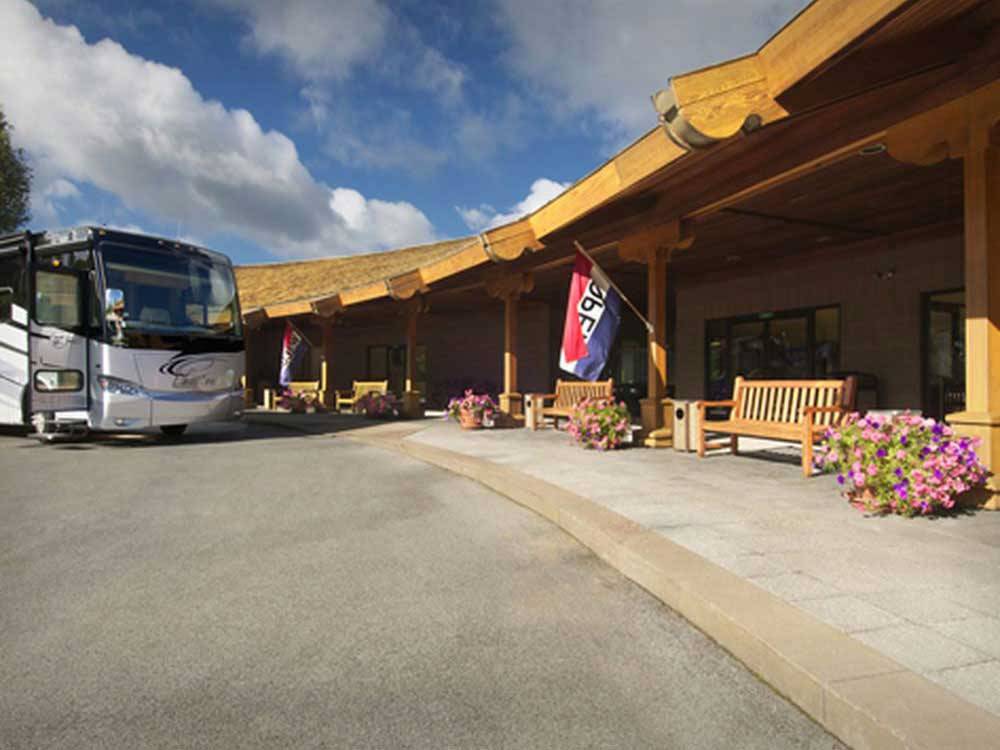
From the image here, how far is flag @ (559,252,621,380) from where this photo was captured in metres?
8.47

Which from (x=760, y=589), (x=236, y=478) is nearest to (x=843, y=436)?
(x=760, y=589)

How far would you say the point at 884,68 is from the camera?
4.99 m

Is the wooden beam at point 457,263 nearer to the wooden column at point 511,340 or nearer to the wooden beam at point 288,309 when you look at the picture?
the wooden column at point 511,340

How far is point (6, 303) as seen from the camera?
10.4 m

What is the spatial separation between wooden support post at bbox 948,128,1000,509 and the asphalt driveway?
3.26m

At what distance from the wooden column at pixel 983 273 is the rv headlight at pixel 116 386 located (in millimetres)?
10360

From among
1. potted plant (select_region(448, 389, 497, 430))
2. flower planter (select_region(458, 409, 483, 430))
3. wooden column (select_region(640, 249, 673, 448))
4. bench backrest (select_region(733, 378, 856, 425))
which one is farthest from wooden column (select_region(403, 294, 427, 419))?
bench backrest (select_region(733, 378, 856, 425))

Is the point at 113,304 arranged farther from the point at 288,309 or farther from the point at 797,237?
the point at 797,237

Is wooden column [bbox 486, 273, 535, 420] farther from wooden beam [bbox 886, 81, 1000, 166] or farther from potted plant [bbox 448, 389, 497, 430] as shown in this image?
wooden beam [bbox 886, 81, 1000, 166]

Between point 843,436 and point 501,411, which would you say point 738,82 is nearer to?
point 843,436

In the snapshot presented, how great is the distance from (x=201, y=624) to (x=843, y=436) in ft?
15.4

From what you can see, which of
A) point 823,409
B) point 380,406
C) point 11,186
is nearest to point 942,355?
point 823,409

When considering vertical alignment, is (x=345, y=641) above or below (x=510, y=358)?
below

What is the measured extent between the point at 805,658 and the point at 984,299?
13.1ft
